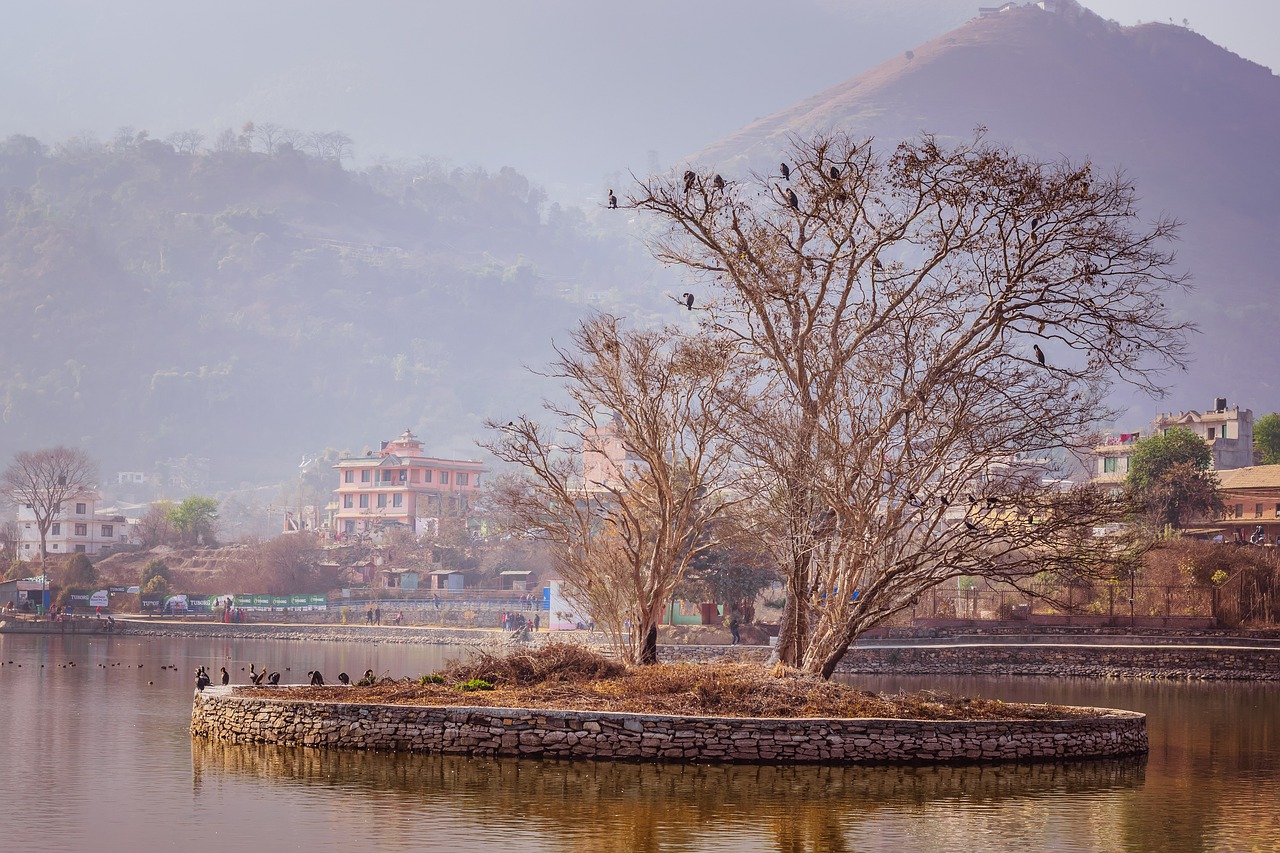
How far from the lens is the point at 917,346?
27375 mm

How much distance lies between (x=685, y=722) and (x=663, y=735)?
0.41 meters

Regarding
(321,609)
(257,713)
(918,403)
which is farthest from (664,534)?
(321,609)

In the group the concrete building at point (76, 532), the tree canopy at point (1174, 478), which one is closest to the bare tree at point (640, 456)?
the tree canopy at point (1174, 478)

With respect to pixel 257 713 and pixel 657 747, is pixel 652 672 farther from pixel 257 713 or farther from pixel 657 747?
pixel 257 713

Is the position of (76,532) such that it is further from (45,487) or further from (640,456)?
(640,456)

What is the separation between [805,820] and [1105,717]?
29.0 feet

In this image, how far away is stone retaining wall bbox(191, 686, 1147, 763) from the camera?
2259 centimetres

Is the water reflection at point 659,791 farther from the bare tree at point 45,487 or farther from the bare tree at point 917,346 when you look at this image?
the bare tree at point 45,487

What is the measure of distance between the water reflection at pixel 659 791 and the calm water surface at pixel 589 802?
5 centimetres

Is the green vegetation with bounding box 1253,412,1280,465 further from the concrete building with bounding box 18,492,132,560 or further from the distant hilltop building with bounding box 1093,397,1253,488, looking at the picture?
the concrete building with bounding box 18,492,132,560

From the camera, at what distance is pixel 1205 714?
1383 inches

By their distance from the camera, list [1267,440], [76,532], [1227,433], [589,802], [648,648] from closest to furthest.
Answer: [589,802] < [648,648] < [1267,440] < [1227,433] < [76,532]

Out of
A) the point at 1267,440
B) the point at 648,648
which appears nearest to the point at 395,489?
the point at 1267,440

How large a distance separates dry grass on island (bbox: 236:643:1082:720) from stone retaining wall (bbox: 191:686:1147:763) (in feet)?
1.75
